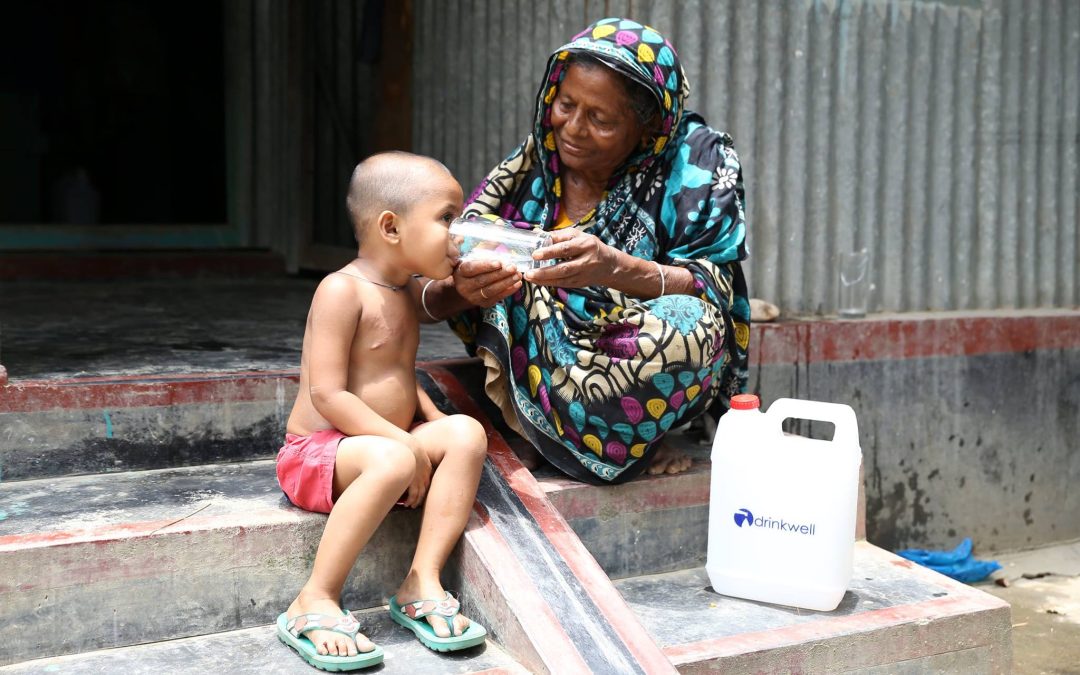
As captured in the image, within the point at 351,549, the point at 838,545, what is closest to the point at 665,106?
the point at 838,545

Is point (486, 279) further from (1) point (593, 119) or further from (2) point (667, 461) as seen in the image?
(2) point (667, 461)

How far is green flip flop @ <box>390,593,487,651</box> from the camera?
2.32 meters

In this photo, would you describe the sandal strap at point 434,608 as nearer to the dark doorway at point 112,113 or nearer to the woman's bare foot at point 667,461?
the woman's bare foot at point 667,461

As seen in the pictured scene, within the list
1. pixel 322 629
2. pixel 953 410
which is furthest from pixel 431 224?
pixel 953 410

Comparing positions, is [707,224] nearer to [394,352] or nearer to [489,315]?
[489,315]

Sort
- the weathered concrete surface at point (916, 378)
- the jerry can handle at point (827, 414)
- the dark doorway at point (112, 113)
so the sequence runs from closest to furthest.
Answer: the jerry can handle at point (827, 414)
the weathered concrete surface at point (916, 378)
the dark doorway at point (112, 113)

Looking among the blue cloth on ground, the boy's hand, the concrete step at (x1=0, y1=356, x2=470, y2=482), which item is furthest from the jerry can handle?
the blue cloth on ground

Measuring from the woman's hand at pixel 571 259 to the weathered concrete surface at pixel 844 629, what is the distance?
841 millimetres

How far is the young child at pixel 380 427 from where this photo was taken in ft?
7.77

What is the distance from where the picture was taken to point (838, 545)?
2662 mm

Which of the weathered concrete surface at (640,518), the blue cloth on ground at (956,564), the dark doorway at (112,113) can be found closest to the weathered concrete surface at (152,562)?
the weathered concrete surface at (640,518)

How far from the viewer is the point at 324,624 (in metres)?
2.28

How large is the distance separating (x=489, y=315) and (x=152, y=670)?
4.03 feet

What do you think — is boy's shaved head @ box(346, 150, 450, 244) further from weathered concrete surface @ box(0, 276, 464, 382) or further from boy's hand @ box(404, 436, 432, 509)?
weathered concrete surface @ box(0, 276, 464, 382)
